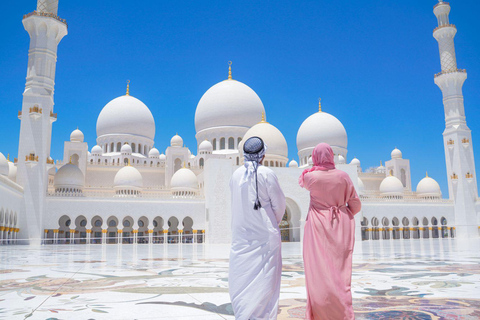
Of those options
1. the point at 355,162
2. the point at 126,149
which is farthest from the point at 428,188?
the point at 126,149

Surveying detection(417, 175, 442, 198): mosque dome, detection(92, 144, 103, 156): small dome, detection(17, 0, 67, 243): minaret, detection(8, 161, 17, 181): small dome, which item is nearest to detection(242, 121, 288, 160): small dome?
detection(17, 0, 67, 243): minaret

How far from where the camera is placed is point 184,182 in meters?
23.0

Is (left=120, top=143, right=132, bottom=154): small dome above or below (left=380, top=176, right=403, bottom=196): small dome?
above

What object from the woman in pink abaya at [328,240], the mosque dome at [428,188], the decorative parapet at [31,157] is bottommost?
the woman in pink abaya at [328,240]

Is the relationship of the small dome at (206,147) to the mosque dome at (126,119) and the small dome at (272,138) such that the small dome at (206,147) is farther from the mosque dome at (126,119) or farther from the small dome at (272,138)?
the mosque dome at (126,119)

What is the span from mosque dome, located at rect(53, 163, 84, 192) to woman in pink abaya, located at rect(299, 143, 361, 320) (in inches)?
803

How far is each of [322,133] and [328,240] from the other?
2666 cm

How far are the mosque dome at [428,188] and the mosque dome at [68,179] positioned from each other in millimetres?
21625

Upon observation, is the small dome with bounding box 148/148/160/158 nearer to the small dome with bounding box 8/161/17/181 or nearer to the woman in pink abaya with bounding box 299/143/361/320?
the small dome with bounding box 8/161/17/181

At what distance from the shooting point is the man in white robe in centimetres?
231

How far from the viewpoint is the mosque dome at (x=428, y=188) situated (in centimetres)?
2764

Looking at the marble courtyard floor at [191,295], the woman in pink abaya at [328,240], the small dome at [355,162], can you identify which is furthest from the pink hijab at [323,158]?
the small dome at [355,162]

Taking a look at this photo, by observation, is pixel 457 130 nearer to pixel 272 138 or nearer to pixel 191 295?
pixel 272 138

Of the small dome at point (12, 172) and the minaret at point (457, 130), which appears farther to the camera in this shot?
the minaret at point (457, 130)
